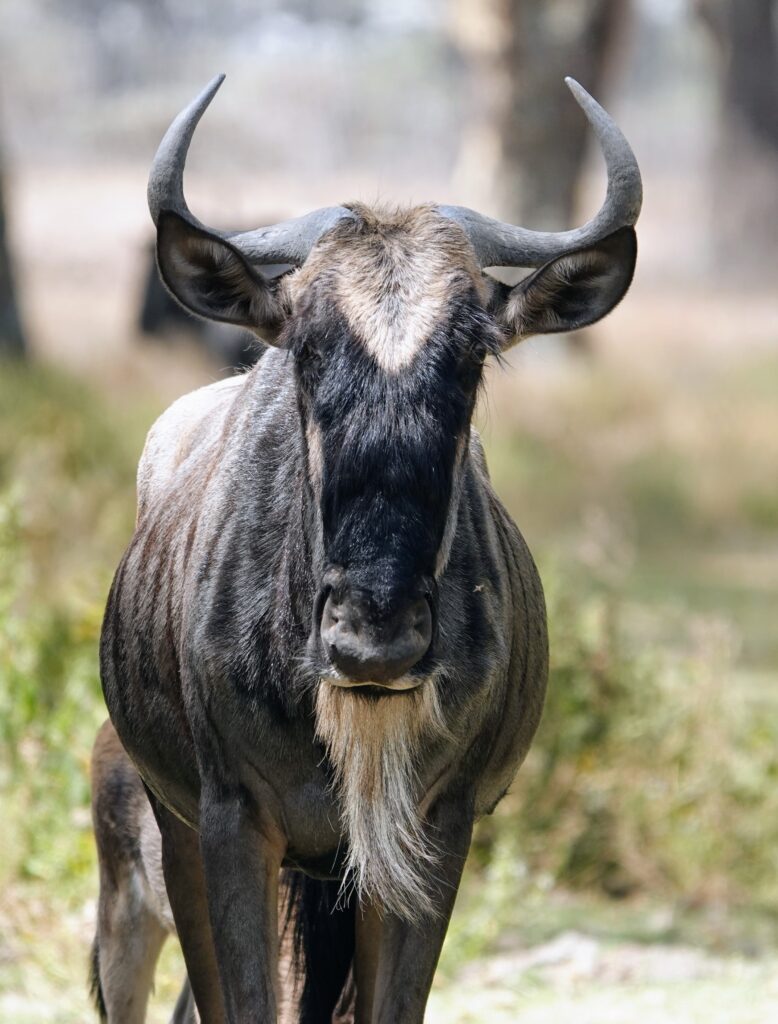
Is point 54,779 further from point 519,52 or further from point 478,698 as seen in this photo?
point 519,52

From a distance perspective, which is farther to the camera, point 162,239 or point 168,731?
point 168,731

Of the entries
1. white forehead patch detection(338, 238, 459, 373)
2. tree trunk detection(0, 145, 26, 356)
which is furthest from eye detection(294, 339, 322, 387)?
tree trunk detection(0, 145, 26, 356)

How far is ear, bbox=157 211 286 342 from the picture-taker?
3973 mm

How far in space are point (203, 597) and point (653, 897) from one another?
473cm

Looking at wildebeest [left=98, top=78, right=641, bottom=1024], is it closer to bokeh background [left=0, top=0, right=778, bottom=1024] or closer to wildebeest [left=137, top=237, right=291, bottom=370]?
bokeh background [left=0, top=0, right=778, bottom=1024]

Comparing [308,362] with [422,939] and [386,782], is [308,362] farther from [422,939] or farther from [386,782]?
[422,939]

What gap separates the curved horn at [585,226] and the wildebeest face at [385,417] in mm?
207

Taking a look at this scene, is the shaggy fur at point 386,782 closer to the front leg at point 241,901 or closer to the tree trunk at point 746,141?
the front leg at point 241,901

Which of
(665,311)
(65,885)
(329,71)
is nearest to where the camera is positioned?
(65,885)

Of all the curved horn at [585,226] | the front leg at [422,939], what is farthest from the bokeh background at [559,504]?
the front leg at [422,939]

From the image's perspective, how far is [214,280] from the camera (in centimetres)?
409

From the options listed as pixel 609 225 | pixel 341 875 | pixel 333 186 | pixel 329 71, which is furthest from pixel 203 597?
pixel 329 71

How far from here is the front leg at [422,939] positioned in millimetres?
4055

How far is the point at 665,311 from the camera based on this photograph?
24828mm
